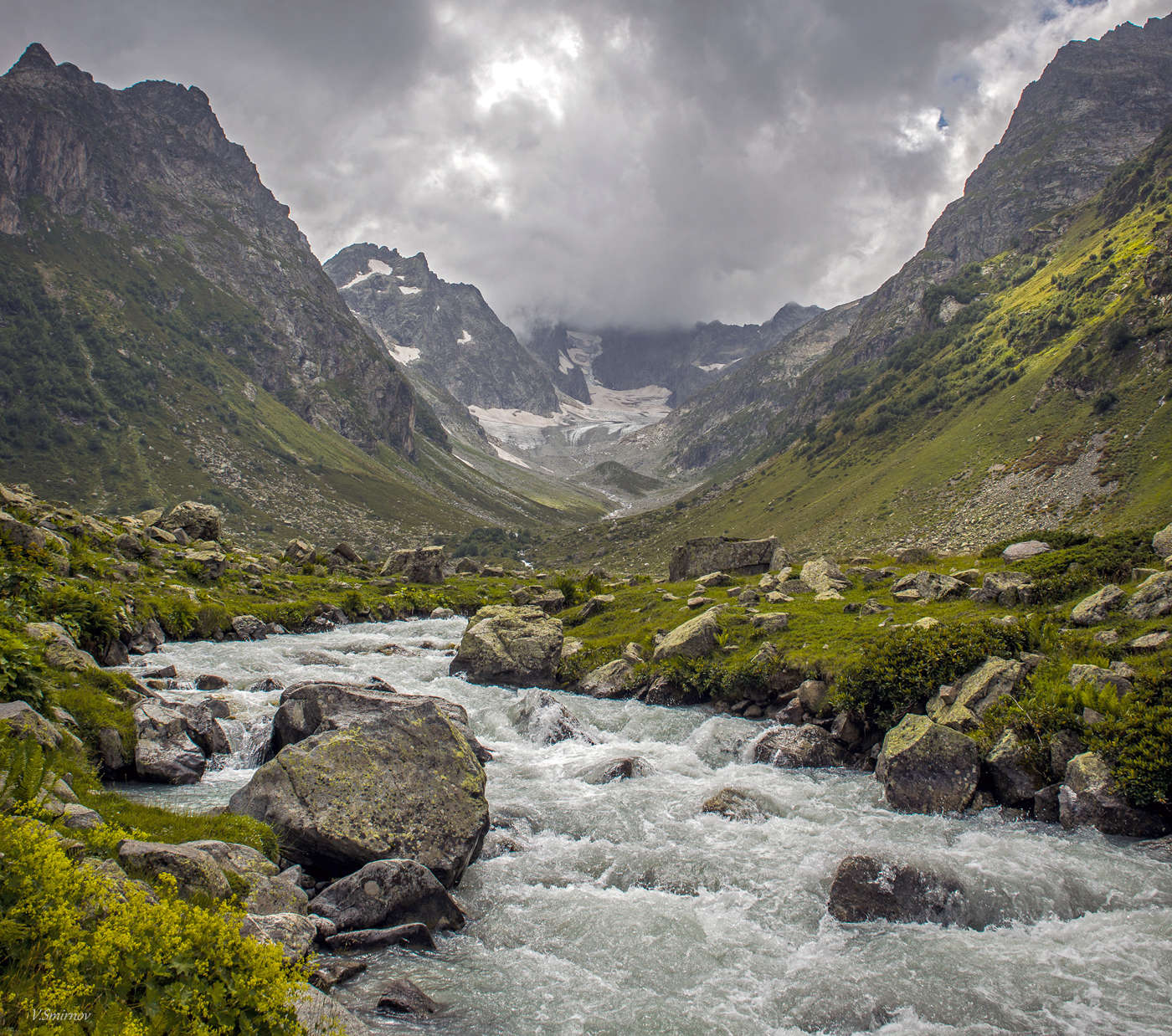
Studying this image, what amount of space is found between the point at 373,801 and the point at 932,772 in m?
16.8

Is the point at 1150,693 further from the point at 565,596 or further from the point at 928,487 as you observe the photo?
the point at 928,487

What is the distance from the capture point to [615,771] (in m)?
22.9

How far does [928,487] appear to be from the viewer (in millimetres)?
119562

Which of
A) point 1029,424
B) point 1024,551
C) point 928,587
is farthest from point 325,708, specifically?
point 1029,424

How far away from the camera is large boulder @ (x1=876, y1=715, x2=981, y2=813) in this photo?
19.0m

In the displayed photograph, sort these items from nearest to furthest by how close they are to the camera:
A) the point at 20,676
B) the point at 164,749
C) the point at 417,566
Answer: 1. the point at 20,676
2. the point at 164,749
3. the point at 417,566

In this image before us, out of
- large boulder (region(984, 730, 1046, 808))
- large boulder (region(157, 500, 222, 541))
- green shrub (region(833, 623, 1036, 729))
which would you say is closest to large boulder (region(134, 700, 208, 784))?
green shrub (region(833, 623, 1036, 729))

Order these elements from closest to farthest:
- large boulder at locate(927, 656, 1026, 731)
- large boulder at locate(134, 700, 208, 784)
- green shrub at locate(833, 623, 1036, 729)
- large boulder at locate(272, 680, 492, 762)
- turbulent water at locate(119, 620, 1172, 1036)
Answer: turbulent water at locate(119, 620, 1172, 1036) < large boulder at locate(134, 700, 208, 784) < large boulder at locate(272, 680, 492, 762) < large boulder at locate(927, 656, 1026, 731) < green shrub at locate(833, 623, 1036, 729)

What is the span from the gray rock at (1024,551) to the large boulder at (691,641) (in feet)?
58.9

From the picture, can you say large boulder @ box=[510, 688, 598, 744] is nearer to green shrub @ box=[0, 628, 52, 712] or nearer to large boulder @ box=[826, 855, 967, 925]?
large boulder @ box=[826, 855, 967, 925]

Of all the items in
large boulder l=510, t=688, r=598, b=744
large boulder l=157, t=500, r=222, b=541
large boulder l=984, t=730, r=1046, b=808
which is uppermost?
large boulder l=157, t=500, r=222, b=541

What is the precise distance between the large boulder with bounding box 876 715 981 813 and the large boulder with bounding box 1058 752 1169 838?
2358 mm

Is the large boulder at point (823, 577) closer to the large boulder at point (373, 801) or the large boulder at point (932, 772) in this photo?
the large boulder at point (932, 772)

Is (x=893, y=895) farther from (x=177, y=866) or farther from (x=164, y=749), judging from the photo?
(x=164, y=749)
